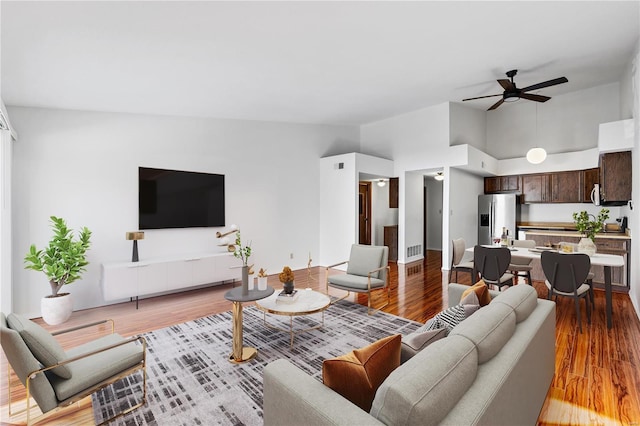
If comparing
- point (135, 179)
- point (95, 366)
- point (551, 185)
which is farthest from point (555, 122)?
point (95, 366)

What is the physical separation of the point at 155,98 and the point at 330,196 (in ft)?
13.4

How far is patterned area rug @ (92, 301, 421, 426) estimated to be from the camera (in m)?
2.10

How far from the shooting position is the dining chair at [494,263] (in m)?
4.11

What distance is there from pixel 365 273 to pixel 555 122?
6.65 m

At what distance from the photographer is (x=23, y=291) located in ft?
12.6

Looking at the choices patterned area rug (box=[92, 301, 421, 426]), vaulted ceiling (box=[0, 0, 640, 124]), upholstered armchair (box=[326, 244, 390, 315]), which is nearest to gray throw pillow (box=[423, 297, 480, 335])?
patterned area rug (box=[92, 301, 421, 426])

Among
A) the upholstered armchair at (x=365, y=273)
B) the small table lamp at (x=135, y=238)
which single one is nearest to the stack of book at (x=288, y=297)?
the upholstered armchair at (x=365, y=273)

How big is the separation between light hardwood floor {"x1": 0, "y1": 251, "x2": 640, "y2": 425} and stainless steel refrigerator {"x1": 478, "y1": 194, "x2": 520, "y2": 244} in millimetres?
2116

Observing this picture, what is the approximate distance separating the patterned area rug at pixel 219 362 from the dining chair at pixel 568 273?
5.62 feet

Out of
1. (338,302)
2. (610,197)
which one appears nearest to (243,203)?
(338,302)

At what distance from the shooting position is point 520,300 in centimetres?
203

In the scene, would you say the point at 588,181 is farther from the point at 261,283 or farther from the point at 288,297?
the point at 261,283

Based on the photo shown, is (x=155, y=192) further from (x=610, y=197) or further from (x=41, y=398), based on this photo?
(x=610, y=197)

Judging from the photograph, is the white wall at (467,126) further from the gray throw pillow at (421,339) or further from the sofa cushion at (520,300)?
the gray throw pillow at (421,339)
